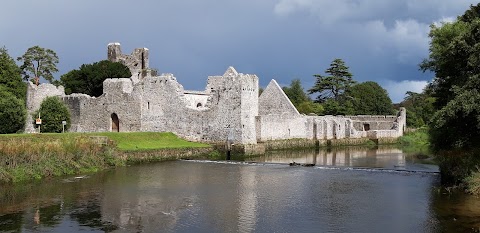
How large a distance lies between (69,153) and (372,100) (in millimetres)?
62823

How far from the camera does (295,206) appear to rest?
Result: 1546cm

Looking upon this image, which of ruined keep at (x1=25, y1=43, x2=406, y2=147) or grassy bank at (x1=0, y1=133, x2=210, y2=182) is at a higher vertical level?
ruined keep at (x1=25, y1=43, x2=406, y2=147)

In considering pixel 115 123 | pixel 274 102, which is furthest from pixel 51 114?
pixel 274 102

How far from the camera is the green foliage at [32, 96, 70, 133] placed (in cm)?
3888

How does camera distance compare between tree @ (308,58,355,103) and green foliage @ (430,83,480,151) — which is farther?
tree @ (308,58,355,103)

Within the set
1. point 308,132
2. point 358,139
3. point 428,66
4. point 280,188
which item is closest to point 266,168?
point 280,188

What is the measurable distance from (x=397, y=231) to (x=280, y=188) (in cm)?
682

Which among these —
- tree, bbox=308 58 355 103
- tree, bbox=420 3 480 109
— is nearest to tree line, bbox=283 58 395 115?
tree, bbox=308 58 355 103

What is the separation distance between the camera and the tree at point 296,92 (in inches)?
2995

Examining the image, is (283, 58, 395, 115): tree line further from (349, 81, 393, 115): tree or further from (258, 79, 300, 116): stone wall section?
(258, 79, 300, 116): stone wall section

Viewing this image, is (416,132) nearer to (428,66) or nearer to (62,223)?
(428,66)

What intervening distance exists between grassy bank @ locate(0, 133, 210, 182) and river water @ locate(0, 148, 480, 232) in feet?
3.18

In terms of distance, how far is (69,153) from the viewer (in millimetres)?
22828

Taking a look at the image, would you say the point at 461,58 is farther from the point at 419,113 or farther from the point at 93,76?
the point at 419,113
